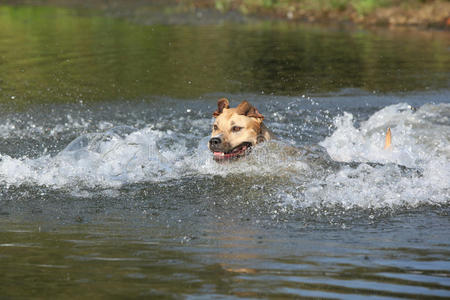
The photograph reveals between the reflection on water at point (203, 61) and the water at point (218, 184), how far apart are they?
9 cm

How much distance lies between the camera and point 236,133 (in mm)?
7672

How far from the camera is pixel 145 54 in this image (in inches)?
664

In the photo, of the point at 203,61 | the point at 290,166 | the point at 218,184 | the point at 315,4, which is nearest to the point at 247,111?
the point at 290,166

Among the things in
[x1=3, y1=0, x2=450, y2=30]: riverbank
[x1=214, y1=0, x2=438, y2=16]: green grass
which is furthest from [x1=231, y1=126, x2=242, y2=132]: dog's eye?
[x1=214, y1=0, x2=438, y2=16]: green grass

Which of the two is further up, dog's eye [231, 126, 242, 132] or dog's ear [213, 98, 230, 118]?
dog's ear [213, 98, 230, 118]

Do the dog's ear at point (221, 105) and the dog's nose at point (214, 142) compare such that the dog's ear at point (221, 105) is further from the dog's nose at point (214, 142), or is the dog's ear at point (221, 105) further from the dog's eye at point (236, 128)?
the dog's nose at point (214, 142)

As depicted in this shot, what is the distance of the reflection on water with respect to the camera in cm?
1280

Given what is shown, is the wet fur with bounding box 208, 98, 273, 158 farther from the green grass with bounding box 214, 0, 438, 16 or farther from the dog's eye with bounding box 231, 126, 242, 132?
the green grass with bounding box 214, 0, 438, 16

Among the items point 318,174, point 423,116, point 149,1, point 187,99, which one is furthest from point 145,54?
point 149,1

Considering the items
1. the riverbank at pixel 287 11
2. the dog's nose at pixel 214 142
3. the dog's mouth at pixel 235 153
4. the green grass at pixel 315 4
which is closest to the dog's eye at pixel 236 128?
the dog's mouth at pixel 235 153

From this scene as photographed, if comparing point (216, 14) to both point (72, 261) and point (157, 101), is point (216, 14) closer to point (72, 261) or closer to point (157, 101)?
point (157, 101)

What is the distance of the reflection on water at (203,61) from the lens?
12.8 m

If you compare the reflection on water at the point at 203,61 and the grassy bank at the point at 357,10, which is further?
the grassy bank at the point at 357,10

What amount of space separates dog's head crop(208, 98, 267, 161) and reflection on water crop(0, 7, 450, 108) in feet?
14.3
